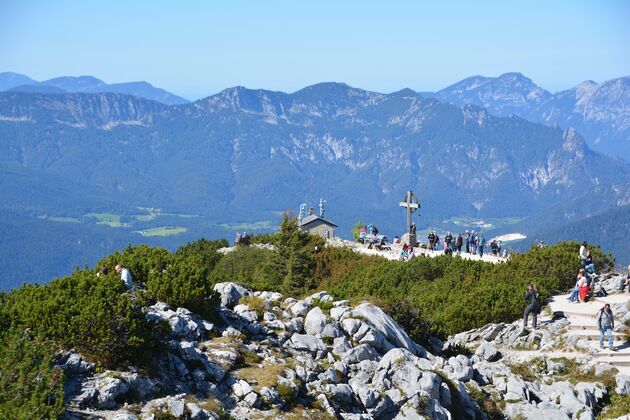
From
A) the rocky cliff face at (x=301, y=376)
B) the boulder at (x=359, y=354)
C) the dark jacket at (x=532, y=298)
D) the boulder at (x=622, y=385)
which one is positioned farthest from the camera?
the dark jacket at (x=532, y=298)

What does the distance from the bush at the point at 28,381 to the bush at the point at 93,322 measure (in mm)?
836

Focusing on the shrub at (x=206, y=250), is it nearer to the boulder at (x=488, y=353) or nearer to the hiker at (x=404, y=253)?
the hiker at (x=404, y=253)

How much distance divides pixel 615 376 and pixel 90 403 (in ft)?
51.3

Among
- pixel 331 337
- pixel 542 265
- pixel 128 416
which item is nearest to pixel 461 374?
pixel 331 337

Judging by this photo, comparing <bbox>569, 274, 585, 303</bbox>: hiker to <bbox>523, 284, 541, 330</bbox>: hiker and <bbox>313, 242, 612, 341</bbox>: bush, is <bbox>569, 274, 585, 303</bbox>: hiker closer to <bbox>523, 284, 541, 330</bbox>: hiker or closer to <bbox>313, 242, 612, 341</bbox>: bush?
<bbox>313, 242, 612, 341</bbox>: bush

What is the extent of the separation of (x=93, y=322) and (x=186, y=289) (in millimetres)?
4748

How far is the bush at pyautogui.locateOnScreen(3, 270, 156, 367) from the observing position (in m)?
17.1

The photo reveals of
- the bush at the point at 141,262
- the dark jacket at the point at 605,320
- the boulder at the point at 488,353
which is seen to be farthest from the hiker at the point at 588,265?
the bush at the point at 141,262

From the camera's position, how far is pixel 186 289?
72.0ft

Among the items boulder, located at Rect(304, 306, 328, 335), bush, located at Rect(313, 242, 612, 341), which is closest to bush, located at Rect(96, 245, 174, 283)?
boulder, located at Rect(304, 306, 328, 335)

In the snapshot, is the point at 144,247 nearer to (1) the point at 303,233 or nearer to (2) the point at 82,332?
(2) the point at 82,332

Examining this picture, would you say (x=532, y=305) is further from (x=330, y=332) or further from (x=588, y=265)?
(x=330, y=332)

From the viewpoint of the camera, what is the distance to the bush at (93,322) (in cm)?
1711

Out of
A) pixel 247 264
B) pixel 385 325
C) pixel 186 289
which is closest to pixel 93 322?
pixel 186 289
